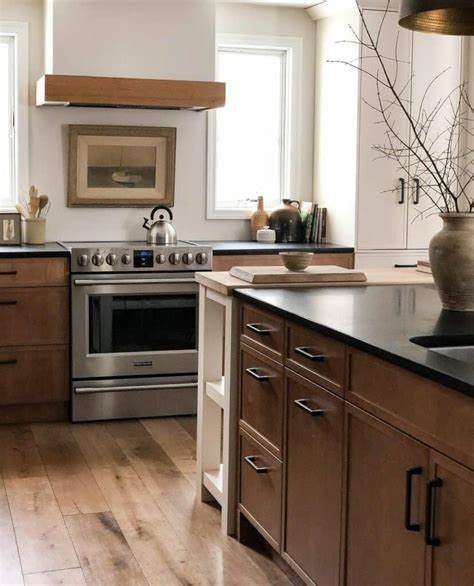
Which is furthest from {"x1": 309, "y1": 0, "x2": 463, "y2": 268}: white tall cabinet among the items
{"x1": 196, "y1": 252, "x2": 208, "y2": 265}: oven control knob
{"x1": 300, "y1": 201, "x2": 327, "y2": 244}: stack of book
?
{"x1": 196, "y1": 252, "x2": 208, "y2": 265}: oven control knob

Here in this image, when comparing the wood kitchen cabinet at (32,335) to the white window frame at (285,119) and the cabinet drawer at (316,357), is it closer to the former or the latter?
the white window frame at (285,119)

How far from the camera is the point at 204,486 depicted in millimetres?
3879

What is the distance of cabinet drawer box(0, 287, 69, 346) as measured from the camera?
197 inches

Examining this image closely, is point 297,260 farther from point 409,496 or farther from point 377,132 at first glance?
point 377,132

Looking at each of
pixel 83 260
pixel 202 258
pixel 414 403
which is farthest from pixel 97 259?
pixel 414 403

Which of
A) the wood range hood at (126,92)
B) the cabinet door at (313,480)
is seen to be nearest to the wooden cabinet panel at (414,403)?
the cabinet door at (313,480)

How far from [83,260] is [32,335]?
0.48 m

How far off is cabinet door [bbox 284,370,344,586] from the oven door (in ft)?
7.44

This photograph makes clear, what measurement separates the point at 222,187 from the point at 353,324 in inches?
137

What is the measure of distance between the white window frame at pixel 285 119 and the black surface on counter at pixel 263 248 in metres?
0.24

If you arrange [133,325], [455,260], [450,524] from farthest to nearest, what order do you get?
[133,325] → [455,260] → [450,524]

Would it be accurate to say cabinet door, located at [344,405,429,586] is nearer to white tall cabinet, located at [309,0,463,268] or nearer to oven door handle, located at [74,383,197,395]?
oven door handle, located at [74,383,197,395]

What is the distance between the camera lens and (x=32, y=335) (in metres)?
5.05

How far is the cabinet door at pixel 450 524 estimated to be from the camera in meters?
1.98
